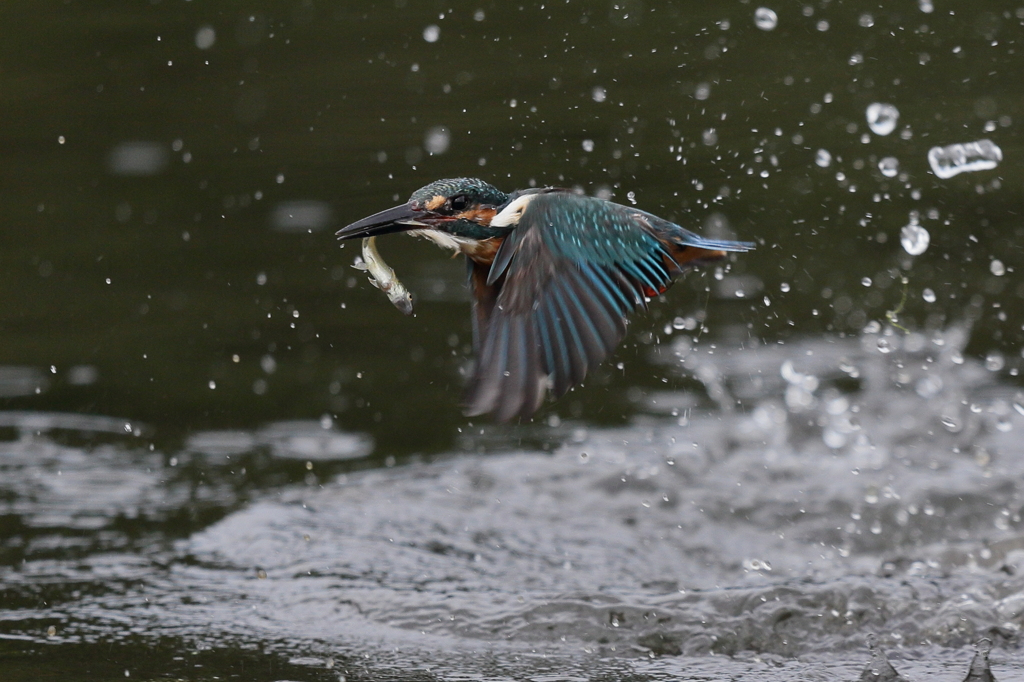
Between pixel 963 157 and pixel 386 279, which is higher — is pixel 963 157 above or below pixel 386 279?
above

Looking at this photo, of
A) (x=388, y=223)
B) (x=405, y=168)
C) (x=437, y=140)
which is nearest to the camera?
(x=388, y=223)

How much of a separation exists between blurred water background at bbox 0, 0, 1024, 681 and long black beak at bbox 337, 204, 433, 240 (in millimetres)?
867

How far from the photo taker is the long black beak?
2639 millimetres

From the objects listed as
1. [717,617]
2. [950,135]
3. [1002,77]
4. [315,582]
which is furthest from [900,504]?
[1002,77]

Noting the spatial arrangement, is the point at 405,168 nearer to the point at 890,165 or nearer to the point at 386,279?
the point at 890,165

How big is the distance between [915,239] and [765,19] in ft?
3.73

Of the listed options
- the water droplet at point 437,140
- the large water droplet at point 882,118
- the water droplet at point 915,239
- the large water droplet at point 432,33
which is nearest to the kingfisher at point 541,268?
the water droplet at point 437,140

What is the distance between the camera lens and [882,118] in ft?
18.1

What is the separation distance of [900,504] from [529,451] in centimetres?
113

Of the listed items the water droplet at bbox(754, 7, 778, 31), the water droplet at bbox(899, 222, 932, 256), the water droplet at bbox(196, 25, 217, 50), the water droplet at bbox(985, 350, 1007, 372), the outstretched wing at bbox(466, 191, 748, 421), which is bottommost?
the water droplet at bbox(985, 350, 1007, 372)

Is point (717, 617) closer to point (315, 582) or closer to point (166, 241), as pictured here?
point (315, 582)

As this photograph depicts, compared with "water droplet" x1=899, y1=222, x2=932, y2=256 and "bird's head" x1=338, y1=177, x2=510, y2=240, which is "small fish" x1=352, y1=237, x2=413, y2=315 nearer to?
"bird's head" x1=338, y1=177, x2=510, y2=240

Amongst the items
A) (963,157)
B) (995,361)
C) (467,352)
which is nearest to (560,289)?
(467,352)

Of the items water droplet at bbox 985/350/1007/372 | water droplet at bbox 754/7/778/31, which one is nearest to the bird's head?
water droplet at bbox 985/350/1007/372
